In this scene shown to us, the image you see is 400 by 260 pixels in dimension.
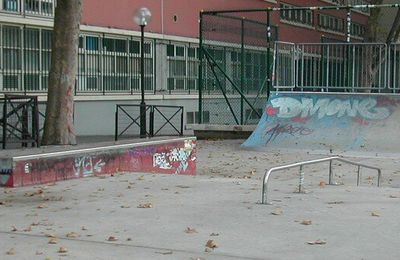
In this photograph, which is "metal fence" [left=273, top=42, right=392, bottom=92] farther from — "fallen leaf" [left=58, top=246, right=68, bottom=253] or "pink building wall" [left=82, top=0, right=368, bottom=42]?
"fallen leaf" [left=58, top=246, right=68, bottom=253]

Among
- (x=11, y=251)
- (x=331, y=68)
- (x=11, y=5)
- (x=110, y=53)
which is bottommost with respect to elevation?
(x=11, y=251)

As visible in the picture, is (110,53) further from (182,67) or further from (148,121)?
(182,67)

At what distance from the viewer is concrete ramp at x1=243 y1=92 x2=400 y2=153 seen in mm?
17688

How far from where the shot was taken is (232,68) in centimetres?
2300

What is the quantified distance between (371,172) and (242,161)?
2981 millimetres

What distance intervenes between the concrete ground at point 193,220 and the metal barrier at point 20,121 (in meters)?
4.83

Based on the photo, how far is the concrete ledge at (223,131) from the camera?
21062 millimetres

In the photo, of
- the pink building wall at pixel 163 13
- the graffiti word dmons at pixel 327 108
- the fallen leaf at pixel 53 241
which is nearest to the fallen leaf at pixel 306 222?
the fallen leaf at pixel 53 241

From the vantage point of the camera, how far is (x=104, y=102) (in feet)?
85.3

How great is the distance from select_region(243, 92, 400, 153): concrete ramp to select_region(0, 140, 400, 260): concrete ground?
5.21 meters

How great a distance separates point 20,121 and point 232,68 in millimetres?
8161

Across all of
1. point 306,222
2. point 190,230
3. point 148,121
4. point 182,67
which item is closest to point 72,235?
point 190,230

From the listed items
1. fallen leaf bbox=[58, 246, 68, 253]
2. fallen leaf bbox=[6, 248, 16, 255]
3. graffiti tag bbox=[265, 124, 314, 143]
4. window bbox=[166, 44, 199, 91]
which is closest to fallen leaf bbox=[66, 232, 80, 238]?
fallen leaf bbox=[58, 246, 68, 253]

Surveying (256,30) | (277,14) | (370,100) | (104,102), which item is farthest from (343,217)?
(277,14)
